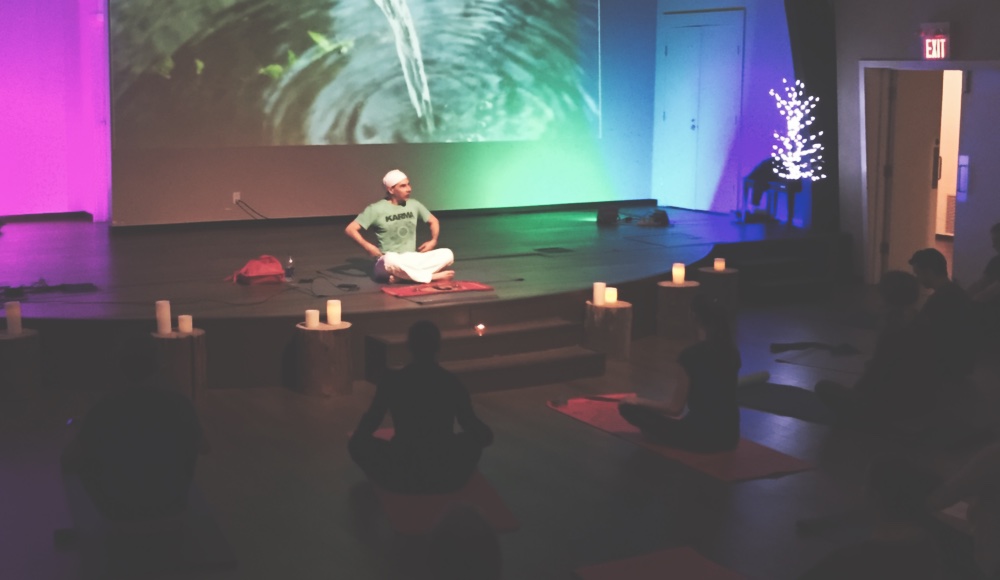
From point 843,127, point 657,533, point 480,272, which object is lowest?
point 657,533

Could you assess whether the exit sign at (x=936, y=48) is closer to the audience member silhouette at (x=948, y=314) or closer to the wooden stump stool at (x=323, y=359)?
the audience member silhouette at (x=948, y=314)

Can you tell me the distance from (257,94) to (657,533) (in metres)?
7.97

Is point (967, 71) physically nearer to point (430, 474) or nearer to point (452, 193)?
point (452, 193)

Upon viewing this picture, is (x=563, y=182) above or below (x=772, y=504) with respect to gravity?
above

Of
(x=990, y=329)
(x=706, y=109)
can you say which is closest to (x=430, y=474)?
(x=990, y=329)

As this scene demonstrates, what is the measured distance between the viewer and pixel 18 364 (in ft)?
21.2

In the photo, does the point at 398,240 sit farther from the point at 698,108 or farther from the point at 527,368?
the point at 698,108

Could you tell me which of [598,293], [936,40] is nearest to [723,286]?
[598,293]

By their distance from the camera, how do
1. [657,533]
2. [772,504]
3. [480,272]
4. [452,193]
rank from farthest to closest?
[452,193] < [480,272] < [772,504] < [657,533]

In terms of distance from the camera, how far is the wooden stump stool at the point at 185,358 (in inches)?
253

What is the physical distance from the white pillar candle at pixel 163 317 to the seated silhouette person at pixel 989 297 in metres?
5.12

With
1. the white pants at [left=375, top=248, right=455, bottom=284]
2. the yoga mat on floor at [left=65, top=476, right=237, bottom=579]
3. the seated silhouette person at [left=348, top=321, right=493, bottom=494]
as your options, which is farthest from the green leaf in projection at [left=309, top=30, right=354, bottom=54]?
the yoga mat on floor at [left=65, top=476, right=237, bottom=579]

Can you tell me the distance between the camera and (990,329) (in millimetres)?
7828

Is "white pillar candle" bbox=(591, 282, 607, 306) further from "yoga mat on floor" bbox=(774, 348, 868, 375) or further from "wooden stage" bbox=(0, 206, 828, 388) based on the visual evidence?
"yoga mat on floor" bbox=(774, 348, 868, 375)
